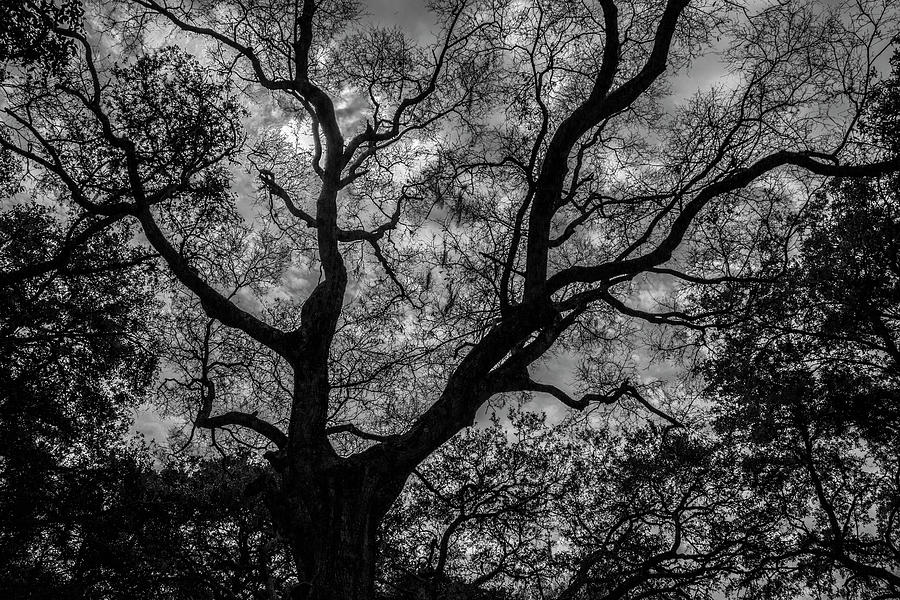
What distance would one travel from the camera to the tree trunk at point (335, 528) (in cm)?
546

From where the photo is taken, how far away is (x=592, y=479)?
42.6ft

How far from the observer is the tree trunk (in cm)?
546

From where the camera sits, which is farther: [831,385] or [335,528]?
[831,385]

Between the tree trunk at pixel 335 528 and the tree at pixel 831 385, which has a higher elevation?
the tree at pixel 831 385

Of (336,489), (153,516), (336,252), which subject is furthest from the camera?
(153,516)

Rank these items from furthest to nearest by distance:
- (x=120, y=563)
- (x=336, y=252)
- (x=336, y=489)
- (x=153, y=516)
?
(x=153, y=516)
(x=120, y=563)
(x=336, y=252)
(x=336, y=489)

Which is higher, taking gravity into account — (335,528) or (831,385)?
(831,385)

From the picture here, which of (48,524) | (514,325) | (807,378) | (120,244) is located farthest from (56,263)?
(807,378)

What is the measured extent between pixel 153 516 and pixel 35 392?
3606 millimetres

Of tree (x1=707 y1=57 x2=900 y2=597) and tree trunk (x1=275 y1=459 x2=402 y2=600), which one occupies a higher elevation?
tree (x1=707 y1=57 x2=900 y2=597)

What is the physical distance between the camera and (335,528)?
5898 mm

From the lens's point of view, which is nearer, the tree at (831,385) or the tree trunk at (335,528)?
the tree trunk at (335,528)

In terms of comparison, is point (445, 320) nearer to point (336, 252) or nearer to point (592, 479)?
point (336, 252)

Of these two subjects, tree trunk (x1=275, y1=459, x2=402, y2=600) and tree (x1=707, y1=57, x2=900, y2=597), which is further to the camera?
tree (x1=707, y1=57, x2=900, y2=597)
